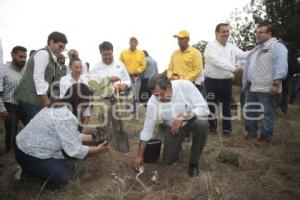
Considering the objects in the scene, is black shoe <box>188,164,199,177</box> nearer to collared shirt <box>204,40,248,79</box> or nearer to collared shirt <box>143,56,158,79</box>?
collared shirt <box>204,40,248,79</box>

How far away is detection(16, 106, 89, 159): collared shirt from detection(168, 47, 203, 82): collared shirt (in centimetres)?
270

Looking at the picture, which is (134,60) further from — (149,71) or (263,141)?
(263,141)

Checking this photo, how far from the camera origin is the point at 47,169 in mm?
3619

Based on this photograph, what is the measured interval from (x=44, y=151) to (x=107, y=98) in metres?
2.07

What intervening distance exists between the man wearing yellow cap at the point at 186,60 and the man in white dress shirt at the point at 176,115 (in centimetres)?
153

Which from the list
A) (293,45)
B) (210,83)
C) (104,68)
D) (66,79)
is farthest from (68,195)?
(293,45)

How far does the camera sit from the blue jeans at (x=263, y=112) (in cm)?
521

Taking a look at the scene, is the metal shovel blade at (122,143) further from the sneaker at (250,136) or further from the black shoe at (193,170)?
the sneaker at (250,136)

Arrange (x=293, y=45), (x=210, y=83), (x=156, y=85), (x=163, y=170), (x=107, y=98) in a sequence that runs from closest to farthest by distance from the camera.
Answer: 1. (x=156, y=85)
2. (x=163, y=170)
3. (x=107, y=98)
4. (x=210, y=83)
5. (x=293, y=45)

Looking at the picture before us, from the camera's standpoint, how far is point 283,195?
3.45m

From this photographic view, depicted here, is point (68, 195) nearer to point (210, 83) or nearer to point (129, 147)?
point (129, 147)

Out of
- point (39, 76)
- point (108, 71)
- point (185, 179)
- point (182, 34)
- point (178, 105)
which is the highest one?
point (182, 34)

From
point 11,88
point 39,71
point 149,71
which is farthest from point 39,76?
point 149,71

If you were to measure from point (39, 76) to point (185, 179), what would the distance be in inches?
88.7
